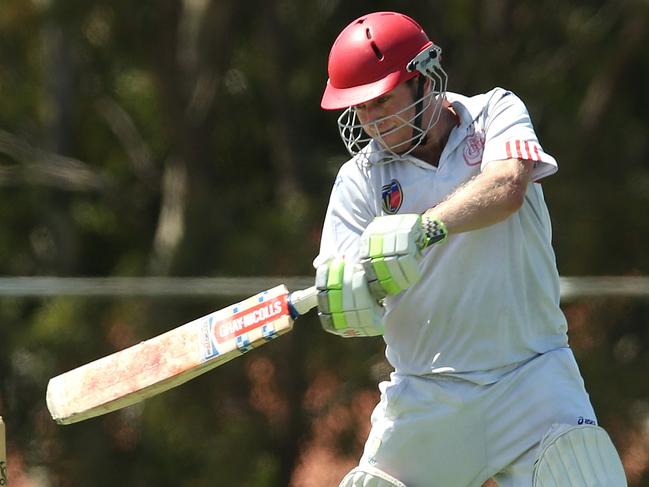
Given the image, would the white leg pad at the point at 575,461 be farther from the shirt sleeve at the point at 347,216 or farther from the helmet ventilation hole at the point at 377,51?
the helmet ventilation hole at the point at 377,51

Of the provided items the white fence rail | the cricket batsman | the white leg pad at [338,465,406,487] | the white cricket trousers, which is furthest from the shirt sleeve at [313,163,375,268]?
the white fence rail

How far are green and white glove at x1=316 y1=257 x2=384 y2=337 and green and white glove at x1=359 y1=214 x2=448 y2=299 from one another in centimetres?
3

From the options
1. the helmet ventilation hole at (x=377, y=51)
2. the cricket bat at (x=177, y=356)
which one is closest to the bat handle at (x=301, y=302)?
the cricket bat at (x=177, y=356)

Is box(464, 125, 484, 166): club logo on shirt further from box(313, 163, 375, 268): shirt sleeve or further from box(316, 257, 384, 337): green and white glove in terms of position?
box(316, 257, 384, 337): green and white glove

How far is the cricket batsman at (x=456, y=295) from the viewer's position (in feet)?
10.8

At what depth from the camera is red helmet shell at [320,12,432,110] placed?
3.35 meters

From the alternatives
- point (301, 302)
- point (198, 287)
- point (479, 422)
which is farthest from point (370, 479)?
point (198, 287)

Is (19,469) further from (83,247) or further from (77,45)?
(77,45)

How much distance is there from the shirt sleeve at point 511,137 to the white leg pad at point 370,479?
784mm

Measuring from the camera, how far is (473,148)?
337cm

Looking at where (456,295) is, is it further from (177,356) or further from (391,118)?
(177,356)

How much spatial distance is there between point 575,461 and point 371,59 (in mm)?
1046

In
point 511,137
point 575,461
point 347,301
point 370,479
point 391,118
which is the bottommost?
point 575,461

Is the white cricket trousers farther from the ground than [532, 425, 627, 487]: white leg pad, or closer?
farther from the ground
